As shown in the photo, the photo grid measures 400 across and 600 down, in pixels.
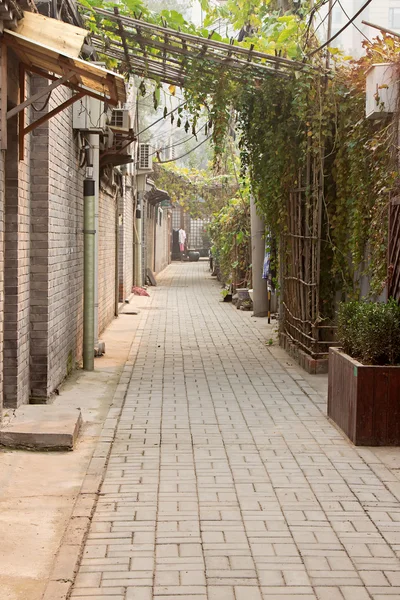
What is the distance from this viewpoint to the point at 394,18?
52.8 metres

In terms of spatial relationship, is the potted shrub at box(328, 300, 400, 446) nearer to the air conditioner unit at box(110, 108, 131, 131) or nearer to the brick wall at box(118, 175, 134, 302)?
the air conditioner unit at box(110, 108, 131, 131)

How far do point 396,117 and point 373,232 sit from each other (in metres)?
1.22

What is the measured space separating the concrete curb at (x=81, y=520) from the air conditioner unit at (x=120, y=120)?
5782 mm

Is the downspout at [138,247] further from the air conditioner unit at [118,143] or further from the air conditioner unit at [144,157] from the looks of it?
the air conditioner unit at [118,143]

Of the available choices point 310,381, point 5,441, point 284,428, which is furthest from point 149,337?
point 5,441

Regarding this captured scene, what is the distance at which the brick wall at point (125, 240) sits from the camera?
801 inches

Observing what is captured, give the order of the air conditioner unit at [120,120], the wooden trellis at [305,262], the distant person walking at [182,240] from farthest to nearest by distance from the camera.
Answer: the distant person walking at [182,240] < the air conditioner unit at [120,120] < the wooden trellis at [305,262]

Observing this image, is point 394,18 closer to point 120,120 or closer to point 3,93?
point 120,120

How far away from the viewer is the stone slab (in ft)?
22.2

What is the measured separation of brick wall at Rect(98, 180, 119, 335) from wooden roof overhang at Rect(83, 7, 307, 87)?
332 centimetres

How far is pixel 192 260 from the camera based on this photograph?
53.0 metres

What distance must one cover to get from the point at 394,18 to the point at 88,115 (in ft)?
153

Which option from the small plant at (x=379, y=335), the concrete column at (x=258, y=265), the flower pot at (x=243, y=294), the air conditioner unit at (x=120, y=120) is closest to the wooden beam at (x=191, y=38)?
the air conditioner unit at (x=120, y=120)

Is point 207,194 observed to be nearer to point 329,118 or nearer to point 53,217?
point 329,118
